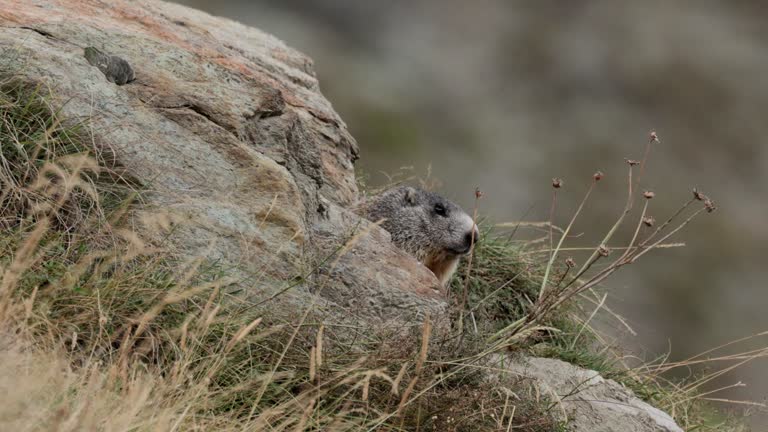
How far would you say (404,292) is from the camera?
20.2 ft

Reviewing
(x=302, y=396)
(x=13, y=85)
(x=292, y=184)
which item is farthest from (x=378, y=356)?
(x=13, y=85)

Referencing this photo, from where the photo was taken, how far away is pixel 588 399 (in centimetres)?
580

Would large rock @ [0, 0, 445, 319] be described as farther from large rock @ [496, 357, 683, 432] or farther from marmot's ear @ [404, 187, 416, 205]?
marmot's ear @ [404, 187, 416, 205]

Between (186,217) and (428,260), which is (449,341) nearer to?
(186,217)

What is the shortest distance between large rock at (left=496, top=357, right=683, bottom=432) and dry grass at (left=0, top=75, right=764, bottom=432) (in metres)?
0.19

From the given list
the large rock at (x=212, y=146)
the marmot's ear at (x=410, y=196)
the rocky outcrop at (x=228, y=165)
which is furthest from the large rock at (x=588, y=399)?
the marmot's ear at (x=410, y=196)

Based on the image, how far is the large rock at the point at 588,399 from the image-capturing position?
558 cm

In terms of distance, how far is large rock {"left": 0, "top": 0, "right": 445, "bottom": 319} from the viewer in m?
5.64

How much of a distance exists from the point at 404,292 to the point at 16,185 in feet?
7.25

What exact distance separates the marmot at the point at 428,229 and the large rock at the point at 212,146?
1132 mm

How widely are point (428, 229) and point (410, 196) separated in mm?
355

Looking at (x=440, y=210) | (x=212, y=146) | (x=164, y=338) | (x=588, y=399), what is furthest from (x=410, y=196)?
(x=164, y=338)


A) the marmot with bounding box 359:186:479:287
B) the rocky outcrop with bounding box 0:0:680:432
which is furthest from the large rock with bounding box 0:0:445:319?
the marmot with bounding box 359:186:479:287

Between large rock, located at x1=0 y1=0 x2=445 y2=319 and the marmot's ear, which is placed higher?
large rock, located at x1=0 y1=0 x2=445 y2=319
